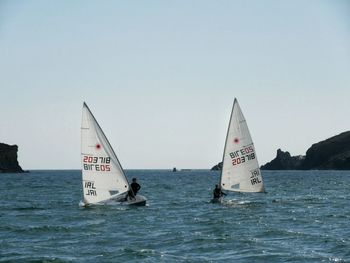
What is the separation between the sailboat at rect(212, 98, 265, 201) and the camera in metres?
42.4

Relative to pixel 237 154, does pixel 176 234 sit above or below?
below

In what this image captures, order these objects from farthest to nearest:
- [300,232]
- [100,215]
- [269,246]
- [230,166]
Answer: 1. [230,166]
2. [100,215]
3. [300,232]
4. [269,246]

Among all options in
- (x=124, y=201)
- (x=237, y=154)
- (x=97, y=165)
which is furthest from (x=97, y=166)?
(x=237, y=154)

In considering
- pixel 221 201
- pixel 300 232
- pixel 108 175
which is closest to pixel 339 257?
pixel 300 232

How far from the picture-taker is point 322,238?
25594 millimetres

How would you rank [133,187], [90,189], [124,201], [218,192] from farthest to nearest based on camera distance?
1. [218,192]
2. [133,187]
3. [124,201]
4. [90,189]

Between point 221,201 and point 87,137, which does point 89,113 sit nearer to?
point 87,137

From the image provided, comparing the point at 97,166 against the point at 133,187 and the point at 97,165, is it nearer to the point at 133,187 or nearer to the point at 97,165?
the point at 97,165

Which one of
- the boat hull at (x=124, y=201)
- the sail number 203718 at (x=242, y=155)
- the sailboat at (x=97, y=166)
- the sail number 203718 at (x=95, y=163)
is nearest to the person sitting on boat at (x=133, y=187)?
the boat hull at (x=124, y=201)

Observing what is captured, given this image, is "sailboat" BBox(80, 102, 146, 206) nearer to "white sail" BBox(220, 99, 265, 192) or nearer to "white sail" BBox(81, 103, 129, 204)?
"white sail" BBox(81, 103, 129, 204)

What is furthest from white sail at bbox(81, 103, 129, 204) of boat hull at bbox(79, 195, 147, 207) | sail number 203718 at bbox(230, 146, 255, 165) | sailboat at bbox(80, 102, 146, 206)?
sail number 203718 at bbox(230, 146, 255, 165)

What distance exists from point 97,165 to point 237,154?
1018 cm

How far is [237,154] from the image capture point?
42438 mm

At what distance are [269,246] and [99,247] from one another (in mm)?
6693
